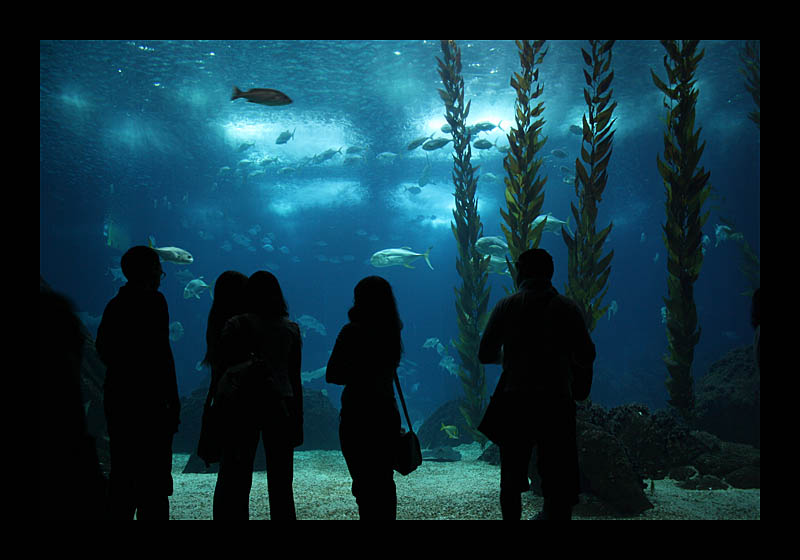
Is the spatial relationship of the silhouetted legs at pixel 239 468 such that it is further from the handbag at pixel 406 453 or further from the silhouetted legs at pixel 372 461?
the handbag at pixel 406 453

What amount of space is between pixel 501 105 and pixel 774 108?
1394cm

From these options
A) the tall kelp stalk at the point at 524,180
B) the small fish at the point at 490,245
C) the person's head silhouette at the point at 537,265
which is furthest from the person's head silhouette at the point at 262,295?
the small fish at the point at 490,245

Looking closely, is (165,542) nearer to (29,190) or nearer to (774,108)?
(29,190)

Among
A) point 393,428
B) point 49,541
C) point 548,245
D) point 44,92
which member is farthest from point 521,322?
point 548,245

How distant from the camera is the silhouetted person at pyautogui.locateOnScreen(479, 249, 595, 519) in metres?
2.93

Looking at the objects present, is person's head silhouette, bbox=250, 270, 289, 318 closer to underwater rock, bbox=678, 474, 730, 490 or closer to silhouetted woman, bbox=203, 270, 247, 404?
silhouetted woman, bbox=203, 270, 247, 404

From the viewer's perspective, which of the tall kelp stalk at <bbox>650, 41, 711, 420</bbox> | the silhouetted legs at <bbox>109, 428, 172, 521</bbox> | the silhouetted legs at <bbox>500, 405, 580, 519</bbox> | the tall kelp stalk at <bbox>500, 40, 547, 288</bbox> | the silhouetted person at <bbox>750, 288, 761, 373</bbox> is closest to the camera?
the silhouetted legs at <bbox>500, 405, 580, 519</bbox>

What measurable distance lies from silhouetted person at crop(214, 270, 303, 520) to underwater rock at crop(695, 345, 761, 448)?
9306mm

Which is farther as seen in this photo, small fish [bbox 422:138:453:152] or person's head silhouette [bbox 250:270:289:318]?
small fish [bbox 422:138:453:152]

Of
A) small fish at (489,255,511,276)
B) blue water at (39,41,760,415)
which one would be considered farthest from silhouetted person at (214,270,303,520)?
small fish at (489,255,511,276)

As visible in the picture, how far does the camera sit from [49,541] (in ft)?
9.32

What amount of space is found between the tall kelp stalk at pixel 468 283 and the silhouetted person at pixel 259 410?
19.1 ft

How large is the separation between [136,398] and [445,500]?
340cm

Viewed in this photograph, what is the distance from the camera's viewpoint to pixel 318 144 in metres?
21.1
